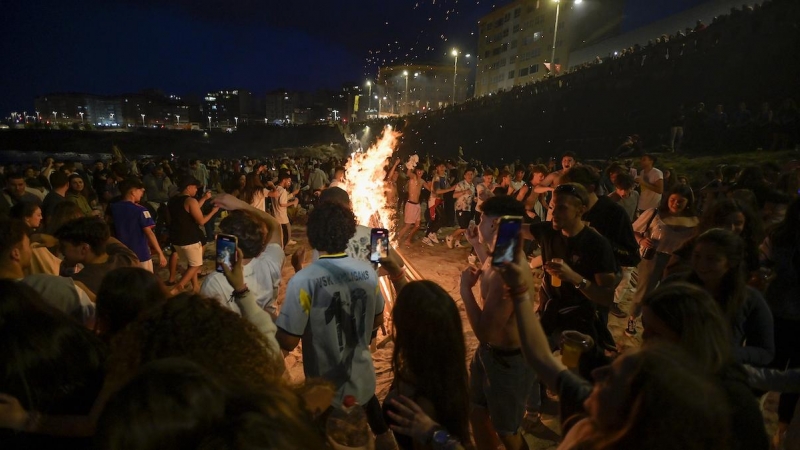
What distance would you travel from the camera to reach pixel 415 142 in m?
53.7

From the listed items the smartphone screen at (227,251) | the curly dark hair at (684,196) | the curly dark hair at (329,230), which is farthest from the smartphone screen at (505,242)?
the curly dark hair at (684,196)

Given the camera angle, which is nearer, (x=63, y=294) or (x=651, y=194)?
(x=63, y=294)

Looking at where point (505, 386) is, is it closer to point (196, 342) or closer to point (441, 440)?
point (441, 440)

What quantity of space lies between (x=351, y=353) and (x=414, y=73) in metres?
99.0

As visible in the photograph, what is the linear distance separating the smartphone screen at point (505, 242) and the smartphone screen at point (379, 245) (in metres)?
1.10

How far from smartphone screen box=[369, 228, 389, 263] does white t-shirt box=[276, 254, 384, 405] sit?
0.14 meters

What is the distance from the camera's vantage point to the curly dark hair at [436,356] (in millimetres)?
2342

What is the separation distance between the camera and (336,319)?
292 cm

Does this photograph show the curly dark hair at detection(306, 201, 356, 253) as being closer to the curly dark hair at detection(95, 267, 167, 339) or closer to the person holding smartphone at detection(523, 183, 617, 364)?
the curly dark hair at detection(95, 267, 167, 339)

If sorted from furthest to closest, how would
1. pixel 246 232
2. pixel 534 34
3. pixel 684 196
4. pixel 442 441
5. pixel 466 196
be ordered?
pixel 534 34
pixel 466 196
pixel 684 196
pixel 246 232
pixel 442 441

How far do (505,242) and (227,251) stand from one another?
1.89 metres

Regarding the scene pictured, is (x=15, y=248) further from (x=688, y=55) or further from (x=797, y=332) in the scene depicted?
(x=688, y=55)

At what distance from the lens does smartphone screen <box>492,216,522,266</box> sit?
2324 mm

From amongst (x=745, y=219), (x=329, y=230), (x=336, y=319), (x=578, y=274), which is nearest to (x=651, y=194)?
(x=745, y=219)
